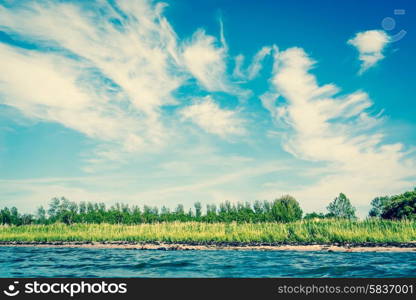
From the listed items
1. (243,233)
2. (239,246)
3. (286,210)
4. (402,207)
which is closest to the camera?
(239,246)

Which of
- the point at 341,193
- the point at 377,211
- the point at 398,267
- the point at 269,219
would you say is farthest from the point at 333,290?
the point at 377,211

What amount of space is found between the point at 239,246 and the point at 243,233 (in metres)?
3.46

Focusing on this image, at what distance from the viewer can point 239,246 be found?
35812 mm

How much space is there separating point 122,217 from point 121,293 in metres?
85.3

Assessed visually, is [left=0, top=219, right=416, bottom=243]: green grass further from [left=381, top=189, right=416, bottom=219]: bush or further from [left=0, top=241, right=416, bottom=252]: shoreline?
[left=381, top=189, right=416, bottom=219]: bush

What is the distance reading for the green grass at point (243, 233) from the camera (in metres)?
34.4

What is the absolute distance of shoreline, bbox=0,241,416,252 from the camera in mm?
30766

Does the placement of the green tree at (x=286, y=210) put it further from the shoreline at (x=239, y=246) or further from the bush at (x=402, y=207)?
the shoreline at (x=239, y=246)

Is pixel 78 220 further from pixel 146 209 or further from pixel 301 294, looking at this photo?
pixel 301 294

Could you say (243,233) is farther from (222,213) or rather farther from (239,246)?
(222,213)

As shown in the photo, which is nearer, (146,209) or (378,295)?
(378,295)

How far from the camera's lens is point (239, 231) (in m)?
39.8

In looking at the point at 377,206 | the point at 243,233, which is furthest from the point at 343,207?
the point at 243,233

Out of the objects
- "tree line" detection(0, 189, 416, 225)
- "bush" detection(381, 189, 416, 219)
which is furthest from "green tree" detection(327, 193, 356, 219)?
"bush" detection(381, 189, 416, 219)
